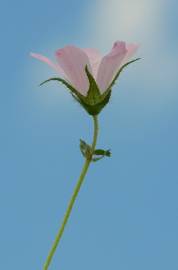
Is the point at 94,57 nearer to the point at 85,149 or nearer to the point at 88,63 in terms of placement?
the point at 88,63

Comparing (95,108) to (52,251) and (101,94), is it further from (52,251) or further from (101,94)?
(52,251)

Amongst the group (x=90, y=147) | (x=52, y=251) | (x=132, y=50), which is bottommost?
(x=52, y=251)

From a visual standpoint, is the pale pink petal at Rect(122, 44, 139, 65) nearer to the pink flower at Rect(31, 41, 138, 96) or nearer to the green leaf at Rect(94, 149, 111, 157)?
the pink flower at Rect(31, 41, 138, 96)

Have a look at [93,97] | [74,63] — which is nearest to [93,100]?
[93,97]

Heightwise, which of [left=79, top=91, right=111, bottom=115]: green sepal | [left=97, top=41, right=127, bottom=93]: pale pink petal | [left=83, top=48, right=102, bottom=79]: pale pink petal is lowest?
[left=79, top=91, right=111, bottom=115]: green sepal

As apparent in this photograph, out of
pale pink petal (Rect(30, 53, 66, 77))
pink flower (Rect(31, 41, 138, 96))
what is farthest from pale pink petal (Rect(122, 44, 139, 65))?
pale pink petal (Rect(30, 53, 66, 77))

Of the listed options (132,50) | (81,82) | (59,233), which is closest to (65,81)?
(81,82)

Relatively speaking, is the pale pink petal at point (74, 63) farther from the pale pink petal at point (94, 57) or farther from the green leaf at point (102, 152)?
the green leaf at point (102, 152)
